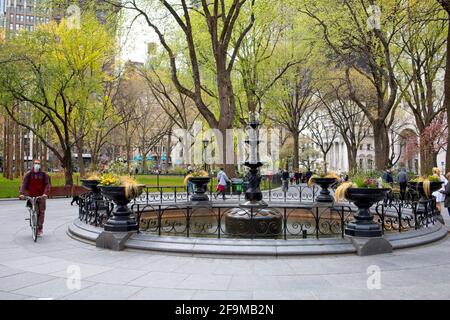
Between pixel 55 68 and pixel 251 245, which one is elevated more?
pixel 55 68

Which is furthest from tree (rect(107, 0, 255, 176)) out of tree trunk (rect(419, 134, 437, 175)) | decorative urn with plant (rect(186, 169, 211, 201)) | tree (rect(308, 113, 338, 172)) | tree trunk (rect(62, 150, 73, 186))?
tree (rect(308, 113, 338, 172))

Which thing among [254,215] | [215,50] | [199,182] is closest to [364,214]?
[254,215]

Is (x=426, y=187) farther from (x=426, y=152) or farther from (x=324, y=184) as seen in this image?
(x=426, y=152)

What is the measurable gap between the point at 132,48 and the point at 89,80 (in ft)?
14.8

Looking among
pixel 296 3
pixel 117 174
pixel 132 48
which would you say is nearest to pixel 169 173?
pixel 132 48

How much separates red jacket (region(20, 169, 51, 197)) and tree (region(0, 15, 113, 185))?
16180 millimetres

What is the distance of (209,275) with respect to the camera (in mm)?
7234

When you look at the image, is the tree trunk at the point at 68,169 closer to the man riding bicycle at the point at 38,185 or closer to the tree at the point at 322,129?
the man riding bicycle at the point at 38,185

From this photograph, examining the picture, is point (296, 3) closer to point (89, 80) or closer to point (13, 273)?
point (89, 80)

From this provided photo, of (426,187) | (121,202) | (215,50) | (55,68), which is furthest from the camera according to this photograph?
(55,68)

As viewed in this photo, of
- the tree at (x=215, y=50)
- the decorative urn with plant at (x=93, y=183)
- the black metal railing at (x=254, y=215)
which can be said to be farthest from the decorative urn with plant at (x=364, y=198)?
the tree at (x=215, y=50)

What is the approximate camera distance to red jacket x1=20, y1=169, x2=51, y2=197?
431 inches

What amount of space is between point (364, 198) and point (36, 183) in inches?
344

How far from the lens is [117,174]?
443 inches
